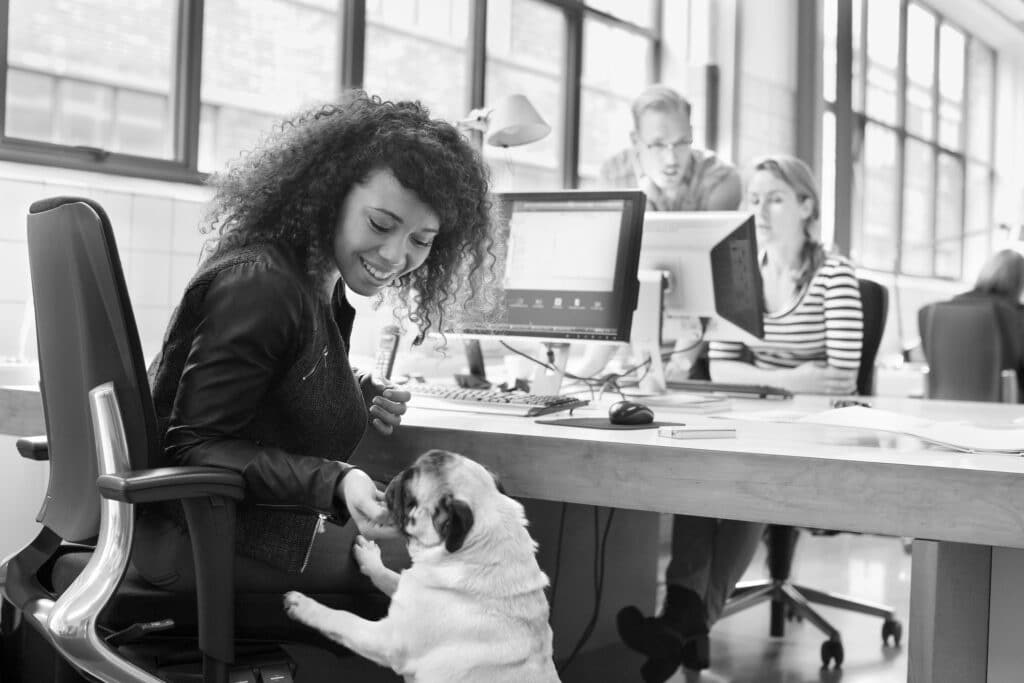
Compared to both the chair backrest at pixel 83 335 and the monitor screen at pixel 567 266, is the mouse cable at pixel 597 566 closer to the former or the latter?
the monitor screen at pixel 567 266

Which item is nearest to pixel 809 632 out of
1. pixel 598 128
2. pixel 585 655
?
pixel 585 655

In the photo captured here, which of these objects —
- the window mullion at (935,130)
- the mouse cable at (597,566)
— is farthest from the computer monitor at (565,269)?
the window mullion at (935,130)

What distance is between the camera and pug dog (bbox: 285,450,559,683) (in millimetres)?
1416

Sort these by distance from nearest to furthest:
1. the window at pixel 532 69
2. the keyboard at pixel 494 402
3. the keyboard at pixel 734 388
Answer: the keyboard at pixel 494 402, the keyboard at pixel 734 388, the window at pixel 532 69

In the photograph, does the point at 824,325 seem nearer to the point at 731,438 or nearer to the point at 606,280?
the point at 606,280

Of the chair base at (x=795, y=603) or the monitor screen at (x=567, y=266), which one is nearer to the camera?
the monitor screen at (x=567, y=266)

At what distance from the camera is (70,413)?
4.50 feet

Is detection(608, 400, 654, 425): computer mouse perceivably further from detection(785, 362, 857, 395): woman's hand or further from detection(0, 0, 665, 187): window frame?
detection(0, 0, 665, 187): window frame

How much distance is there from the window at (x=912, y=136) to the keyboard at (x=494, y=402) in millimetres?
5724

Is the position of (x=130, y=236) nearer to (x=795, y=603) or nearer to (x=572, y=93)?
(x=795, y=603)

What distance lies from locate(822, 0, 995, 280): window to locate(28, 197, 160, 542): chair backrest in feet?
21.4

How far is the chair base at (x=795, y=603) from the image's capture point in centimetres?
304

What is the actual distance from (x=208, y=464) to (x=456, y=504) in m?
0.31

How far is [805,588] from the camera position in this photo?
3230mm
